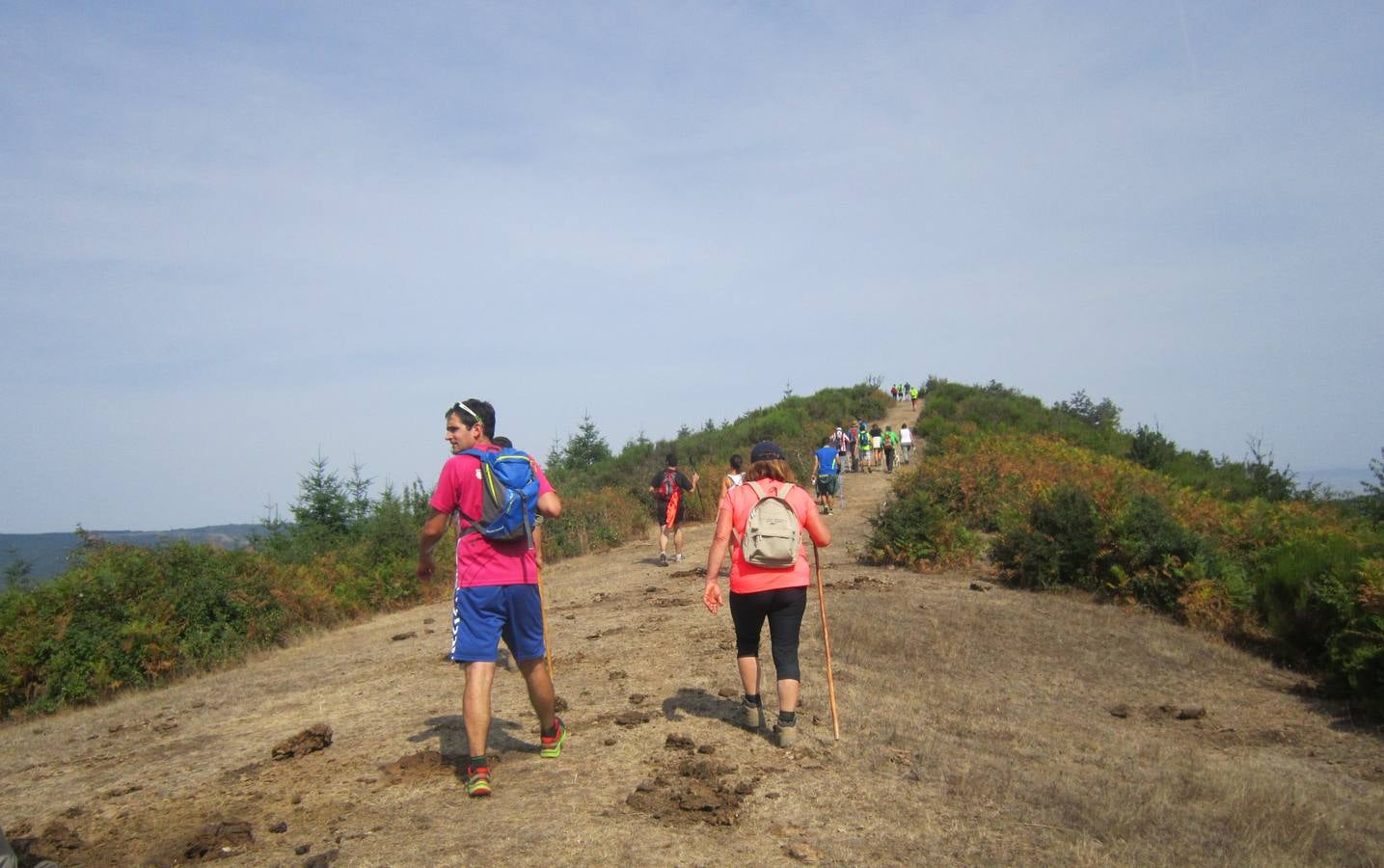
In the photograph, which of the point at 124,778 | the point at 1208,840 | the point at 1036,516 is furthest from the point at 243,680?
the point at 1036,516

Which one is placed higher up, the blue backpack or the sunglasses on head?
the sunglasses on head

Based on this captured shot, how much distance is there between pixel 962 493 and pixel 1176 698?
9.33 metres

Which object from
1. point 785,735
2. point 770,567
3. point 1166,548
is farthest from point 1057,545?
point 770,567

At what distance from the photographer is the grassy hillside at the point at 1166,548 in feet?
33.2

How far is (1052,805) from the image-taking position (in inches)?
207


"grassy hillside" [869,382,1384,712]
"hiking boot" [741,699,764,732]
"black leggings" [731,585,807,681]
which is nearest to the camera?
"black leggings" [731,585,807,681]

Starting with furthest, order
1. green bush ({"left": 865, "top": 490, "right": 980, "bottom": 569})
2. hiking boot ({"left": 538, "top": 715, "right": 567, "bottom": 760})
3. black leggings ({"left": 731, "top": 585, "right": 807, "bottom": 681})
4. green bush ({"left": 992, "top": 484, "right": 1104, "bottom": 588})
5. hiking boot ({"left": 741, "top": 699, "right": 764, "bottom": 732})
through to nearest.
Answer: green bush ({"left": 865, "top": 490, "right": 980, "bottom": 569}) → green bush ({"left": 992, "top": 484, "right": 1104, "bottom": 588}) → hiking boot ({"left": 741, "top": 699, "right": 764, "bottom": 732}) → black leggings ({"left": 731, "top": 585, "right": 807, "bottom": 681}) → hiking boot ({"left": 538, "top": 715, "right": 567, "bottom": 760})

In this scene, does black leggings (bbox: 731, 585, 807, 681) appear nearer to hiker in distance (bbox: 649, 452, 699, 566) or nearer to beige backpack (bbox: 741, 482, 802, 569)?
beige backpack (bbox: 741, 482, 802, 569)

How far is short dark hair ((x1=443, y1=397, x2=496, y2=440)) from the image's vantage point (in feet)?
16.9

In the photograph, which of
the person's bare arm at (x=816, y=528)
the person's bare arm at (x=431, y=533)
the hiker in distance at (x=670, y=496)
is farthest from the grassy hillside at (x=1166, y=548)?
the person's bare arm at (x=431, y=533)

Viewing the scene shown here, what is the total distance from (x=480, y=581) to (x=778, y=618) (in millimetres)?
1883

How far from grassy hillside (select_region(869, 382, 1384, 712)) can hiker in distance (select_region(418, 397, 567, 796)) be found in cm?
885

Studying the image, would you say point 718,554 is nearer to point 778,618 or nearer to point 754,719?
point 778,618

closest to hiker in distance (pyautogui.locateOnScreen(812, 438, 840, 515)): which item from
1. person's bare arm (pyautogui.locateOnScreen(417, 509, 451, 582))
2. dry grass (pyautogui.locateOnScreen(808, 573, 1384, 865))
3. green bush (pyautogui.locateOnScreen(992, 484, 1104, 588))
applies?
green bush (pyautogui.locateOnScreen(992, 484, 1104, 588))
